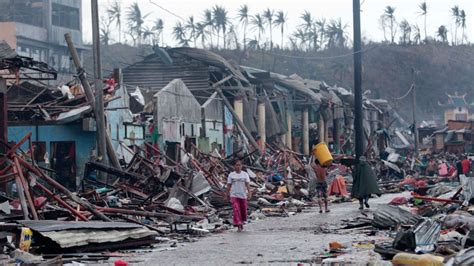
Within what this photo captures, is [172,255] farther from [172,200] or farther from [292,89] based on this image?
[292,89]

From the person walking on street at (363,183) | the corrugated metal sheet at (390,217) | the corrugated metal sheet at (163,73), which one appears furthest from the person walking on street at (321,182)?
the corrugated metal sheet at (163,73)

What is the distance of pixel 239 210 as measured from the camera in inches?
766

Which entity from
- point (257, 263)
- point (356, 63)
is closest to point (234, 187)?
point (257, 263)

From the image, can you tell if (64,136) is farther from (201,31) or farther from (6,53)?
(201,31)

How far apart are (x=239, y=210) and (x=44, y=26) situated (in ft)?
204

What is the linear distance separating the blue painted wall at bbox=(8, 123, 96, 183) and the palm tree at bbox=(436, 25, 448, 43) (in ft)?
348

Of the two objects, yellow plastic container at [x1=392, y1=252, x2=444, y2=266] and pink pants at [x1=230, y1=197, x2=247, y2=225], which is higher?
yellow plastic container at [x1=392, y1=252, x2=444, y2=266]

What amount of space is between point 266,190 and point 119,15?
9185 centimetres

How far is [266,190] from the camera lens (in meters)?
32.2

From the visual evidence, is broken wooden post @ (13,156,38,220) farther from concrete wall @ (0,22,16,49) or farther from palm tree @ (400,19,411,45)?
palm tree @ (400,19,411,45)

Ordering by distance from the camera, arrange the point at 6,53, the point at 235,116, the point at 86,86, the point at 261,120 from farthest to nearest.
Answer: the point at 261,120 < the point at 235,116 < the point at 86,86 < the point at 6,53

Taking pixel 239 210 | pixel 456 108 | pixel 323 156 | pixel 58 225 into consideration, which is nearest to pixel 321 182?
pixel 323 156

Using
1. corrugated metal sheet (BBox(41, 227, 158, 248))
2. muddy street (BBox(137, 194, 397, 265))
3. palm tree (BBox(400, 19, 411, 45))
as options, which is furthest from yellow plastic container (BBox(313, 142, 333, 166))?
palm tree (BBox(400, 19, 411, 45))

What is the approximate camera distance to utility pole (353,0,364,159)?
1169 inches
